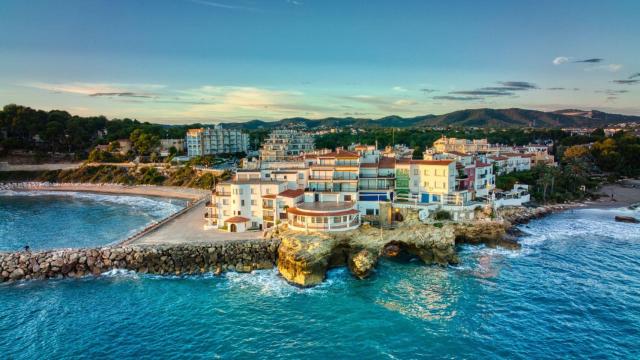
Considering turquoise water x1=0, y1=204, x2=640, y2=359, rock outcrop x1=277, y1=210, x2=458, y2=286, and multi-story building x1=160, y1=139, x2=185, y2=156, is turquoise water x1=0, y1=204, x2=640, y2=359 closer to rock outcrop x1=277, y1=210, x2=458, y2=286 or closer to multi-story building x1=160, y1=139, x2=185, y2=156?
rock outcrop x1=277, y1=210, x2=458, y2=286

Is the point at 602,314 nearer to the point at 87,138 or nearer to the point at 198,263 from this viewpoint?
the point at 198,263

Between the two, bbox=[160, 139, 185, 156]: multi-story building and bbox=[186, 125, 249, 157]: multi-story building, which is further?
bbox=[186, 125, 249, 157]: multi-story building

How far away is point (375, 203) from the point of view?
45062mm

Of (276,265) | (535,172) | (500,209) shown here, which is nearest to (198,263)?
(276,265)

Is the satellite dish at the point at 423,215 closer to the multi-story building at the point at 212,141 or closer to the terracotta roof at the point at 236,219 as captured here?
the terracotta roof at the point at 236,219

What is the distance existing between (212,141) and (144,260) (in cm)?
8308

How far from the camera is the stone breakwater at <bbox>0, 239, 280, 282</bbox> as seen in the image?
115ft

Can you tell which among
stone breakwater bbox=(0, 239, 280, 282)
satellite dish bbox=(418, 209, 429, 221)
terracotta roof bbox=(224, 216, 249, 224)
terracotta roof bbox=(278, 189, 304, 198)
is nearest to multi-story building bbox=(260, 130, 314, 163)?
terracotta roof bbox=(278, 189, 304, 198)

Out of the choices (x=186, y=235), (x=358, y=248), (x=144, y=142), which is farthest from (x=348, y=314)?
(x=144, y=142)

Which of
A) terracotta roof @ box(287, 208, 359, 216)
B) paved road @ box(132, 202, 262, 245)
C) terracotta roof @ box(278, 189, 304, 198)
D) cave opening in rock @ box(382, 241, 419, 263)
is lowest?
cave opening in rock @ box(382, 241, 419, 263)

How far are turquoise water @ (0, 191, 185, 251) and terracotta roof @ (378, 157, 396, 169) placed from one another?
1226 inches

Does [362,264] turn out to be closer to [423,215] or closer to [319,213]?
[319,213]

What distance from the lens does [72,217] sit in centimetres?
6028

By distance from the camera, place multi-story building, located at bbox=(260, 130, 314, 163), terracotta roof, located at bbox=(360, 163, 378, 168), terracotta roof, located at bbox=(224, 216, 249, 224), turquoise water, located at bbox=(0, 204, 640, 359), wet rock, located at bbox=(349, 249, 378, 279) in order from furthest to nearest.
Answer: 1. multi-story building, located at bbox=(260, 130, 314, 163)
2. terracotta roof, located at bbox=(360, 163, 378, 168)
3. terracotta roof, located at bbox=(224, 216, 249, 224)
4. wet rock, located at bbox=(349, 249, 378, 279)
5. turquoise water, located at bbox=(0, 204, 640, 359)
